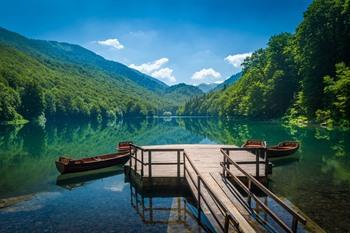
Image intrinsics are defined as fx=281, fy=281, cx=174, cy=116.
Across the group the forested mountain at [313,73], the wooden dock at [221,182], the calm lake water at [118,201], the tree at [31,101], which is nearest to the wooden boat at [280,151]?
the calm lake water at [118,201]

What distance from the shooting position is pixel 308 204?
41.2 ft

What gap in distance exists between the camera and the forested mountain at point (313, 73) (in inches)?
1965

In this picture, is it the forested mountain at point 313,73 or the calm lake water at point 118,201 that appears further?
the forested mountain at point 313,73

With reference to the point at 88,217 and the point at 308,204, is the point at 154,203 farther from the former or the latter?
the point at 308,204

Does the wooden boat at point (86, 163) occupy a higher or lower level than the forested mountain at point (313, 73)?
lower

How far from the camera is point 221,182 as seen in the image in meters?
12.9

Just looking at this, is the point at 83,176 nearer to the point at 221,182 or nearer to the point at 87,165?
the point at 87,165

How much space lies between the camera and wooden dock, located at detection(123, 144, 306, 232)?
8.26 meters

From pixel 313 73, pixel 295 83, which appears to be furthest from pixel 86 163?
pixel 295 83

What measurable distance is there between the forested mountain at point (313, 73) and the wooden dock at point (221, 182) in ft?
125

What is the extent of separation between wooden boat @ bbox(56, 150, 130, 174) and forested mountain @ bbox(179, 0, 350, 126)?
129ft

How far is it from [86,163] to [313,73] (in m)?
54.5

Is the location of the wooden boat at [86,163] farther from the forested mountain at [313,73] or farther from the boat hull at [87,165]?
the forested mountain at [313,73]

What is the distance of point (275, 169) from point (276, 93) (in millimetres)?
64952
